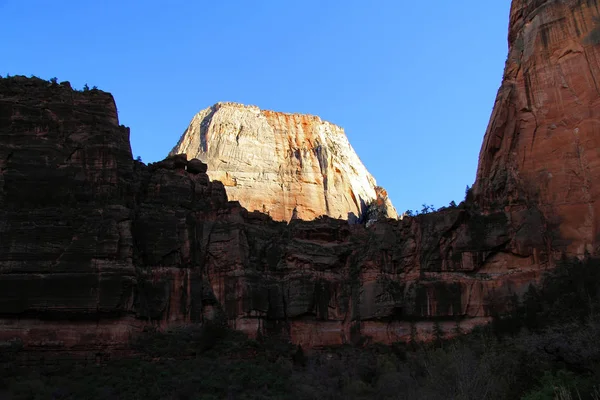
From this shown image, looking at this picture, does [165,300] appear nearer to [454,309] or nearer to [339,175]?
[454,309]

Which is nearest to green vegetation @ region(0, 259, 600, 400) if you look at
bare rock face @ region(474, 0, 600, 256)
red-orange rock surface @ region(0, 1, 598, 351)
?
red-orange rock surface @ region(0, 1, 598, 351)

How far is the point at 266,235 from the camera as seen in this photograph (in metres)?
56.3

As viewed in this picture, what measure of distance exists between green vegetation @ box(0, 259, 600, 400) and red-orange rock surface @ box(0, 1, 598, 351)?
6.59 ft

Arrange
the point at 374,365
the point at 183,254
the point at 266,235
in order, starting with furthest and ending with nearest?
the point at 266,235 < the point at 183,254 < the point at 374,365

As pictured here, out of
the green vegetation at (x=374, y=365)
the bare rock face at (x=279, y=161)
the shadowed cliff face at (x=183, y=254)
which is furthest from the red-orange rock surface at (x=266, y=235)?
the bare rock face at (x=279, y=161)

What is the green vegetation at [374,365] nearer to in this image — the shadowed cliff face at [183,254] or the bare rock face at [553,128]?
the shadowed cliff face at [183,254]

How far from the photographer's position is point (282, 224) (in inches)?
2311

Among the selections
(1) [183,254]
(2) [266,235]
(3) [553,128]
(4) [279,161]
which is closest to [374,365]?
(2) [266,235]

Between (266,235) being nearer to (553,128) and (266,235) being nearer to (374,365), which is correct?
(374,365)

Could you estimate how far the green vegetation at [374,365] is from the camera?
32.1 m

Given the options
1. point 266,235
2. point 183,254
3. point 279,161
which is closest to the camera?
point 183,254

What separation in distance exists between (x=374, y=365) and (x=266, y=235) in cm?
1427

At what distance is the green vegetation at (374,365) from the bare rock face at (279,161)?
38.4 meters

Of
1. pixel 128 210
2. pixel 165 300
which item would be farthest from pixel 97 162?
pixel 165 300
